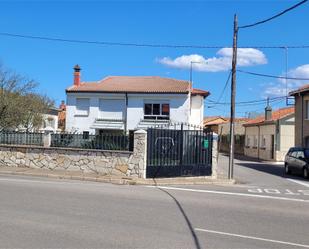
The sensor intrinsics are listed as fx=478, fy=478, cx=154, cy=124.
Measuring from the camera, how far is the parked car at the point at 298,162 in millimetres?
25312

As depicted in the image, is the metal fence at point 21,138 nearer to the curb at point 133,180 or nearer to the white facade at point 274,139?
the curb at point 133,180

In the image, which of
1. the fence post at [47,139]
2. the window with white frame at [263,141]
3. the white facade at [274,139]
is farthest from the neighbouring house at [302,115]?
the fence post at [47,139]

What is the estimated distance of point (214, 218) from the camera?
9.84 metres

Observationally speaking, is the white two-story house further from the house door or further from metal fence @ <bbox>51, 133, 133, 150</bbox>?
metal fence @ <bbox>51, 133, 133, 150</bbox>

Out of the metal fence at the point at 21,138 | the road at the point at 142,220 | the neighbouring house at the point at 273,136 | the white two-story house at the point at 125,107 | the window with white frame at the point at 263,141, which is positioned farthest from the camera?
the window with white frame at the point at 263,141

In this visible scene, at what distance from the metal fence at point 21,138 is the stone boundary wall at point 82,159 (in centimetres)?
48

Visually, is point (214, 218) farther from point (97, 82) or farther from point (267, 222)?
point (97, 82)

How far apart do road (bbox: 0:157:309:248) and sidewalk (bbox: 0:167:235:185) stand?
4463 millimetres

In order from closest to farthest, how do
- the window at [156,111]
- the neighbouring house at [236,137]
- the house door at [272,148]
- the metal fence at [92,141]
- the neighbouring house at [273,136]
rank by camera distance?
the metal fence at [92,141]
the window at [156,111]
the neighbouring house at [273,136]
the house door at [272,148]
the neighbouring house at [236,137]

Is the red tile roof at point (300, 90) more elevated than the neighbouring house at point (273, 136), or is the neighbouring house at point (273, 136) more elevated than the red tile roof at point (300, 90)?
the red tile roof at point (300, 90)

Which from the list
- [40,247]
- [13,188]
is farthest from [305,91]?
[40,247]

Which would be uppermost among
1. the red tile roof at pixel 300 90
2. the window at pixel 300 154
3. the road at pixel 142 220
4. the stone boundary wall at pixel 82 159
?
the red tile roof at pixel 300 90

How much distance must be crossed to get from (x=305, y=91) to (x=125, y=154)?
17.8 meters

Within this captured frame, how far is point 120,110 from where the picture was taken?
43.5 meters
